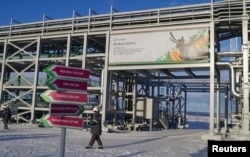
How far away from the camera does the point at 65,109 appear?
751 cm

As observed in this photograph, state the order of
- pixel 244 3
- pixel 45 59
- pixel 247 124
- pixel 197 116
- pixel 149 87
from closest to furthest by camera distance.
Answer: pixel 247 124 → pixel 244 3 → pixel 45 59 → pixel 149 87 → pixel 197 116

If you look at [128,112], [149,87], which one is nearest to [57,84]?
[128,112]

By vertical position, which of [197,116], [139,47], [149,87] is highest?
[139,47]

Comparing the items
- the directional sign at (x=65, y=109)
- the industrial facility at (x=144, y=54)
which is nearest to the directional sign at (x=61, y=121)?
the directional sign at (x=65, y=109)

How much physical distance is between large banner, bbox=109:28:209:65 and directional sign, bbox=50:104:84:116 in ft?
57.1

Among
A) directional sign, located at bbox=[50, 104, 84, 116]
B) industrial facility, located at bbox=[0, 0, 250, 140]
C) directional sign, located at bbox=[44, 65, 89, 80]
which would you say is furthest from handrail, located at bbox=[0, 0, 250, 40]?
directional sign, located at bbox=[50, 104, 84, 116]

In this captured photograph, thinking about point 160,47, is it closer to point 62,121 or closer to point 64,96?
point 64,96

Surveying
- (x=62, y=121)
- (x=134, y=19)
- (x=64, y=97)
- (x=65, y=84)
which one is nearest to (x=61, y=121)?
(x=62, y=121)

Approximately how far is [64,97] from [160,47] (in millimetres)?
18420

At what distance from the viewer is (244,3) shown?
2325 centimetres

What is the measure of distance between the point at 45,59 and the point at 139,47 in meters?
10.6

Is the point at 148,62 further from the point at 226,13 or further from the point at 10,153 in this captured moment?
the point at 10,153

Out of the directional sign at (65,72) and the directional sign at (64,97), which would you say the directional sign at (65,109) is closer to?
the directional sign at (64,97)

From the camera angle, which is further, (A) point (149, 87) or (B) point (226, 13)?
(A) point (149, 87)
